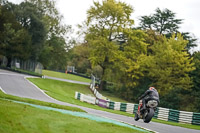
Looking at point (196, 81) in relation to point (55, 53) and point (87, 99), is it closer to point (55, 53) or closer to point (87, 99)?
point (87, 99)

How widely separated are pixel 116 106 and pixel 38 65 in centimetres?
3217

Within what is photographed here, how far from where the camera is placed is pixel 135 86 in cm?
5303

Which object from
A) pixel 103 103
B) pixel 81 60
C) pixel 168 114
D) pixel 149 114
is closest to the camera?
pixel 149 114

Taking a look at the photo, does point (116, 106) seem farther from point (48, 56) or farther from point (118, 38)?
point (48, 56)

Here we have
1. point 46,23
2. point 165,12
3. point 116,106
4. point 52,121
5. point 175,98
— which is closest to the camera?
point 52,121

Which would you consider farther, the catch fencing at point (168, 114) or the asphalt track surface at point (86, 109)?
the catch fencing at point (168, 114)

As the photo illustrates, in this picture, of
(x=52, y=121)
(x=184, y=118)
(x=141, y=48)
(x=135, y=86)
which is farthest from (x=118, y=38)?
(x=52, y=121)

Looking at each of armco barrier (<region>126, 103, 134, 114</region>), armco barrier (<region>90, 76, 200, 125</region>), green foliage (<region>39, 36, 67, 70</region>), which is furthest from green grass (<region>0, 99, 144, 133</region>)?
green foliage (<region>39, 36, 67, 70</region>)

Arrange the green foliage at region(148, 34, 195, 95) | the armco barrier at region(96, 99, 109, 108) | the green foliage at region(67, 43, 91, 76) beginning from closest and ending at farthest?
the armco barrier at region(96, 99, 109, 108) < the green foliage at region(148, 34, 195, 95) < the green foliage at region(67, 43, 91, 76)

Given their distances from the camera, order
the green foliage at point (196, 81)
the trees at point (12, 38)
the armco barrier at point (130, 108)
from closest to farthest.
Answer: the armco barrier at point (130, 108) → the green foliage at point (196, 81) → the trees at point (12, 38)

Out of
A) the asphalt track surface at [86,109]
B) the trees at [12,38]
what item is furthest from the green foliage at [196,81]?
the trees at [12,38]

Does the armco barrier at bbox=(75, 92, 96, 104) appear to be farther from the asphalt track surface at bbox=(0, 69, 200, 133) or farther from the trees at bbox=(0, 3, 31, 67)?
the trees at bbox=(0, 3, 31, 67)

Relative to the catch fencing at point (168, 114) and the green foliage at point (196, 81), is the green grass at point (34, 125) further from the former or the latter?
the green foliage at point (196, 81)

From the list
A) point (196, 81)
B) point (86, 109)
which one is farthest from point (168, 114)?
point (196, 81)
